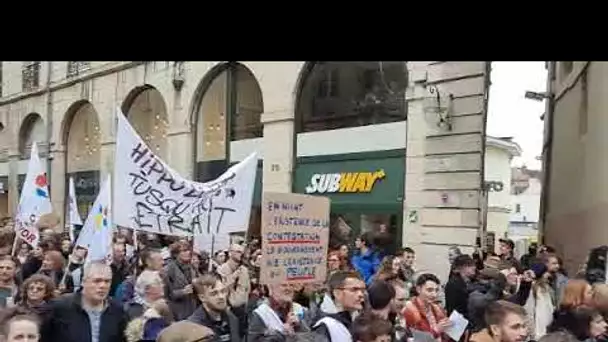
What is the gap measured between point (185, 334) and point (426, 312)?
7.66 feet

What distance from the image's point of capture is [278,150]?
15008mm

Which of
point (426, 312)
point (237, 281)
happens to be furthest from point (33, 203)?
point (426, 312)

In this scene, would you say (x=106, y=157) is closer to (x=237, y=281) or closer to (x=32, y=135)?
(x=32, y=135)

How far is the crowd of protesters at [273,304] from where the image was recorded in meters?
3.99

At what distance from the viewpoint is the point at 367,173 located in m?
13.6

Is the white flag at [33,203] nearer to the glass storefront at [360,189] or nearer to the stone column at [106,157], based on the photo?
the glass storefront at [360,189]

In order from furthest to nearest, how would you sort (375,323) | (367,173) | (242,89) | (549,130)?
1. (549,130)
2. (242,89)
3. (367,173)
4. (375,323)

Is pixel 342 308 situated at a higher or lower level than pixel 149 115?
lower

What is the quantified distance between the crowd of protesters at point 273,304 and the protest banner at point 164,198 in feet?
0.89

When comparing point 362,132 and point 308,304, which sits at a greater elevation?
point 362,132

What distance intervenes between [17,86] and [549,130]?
11344mm
